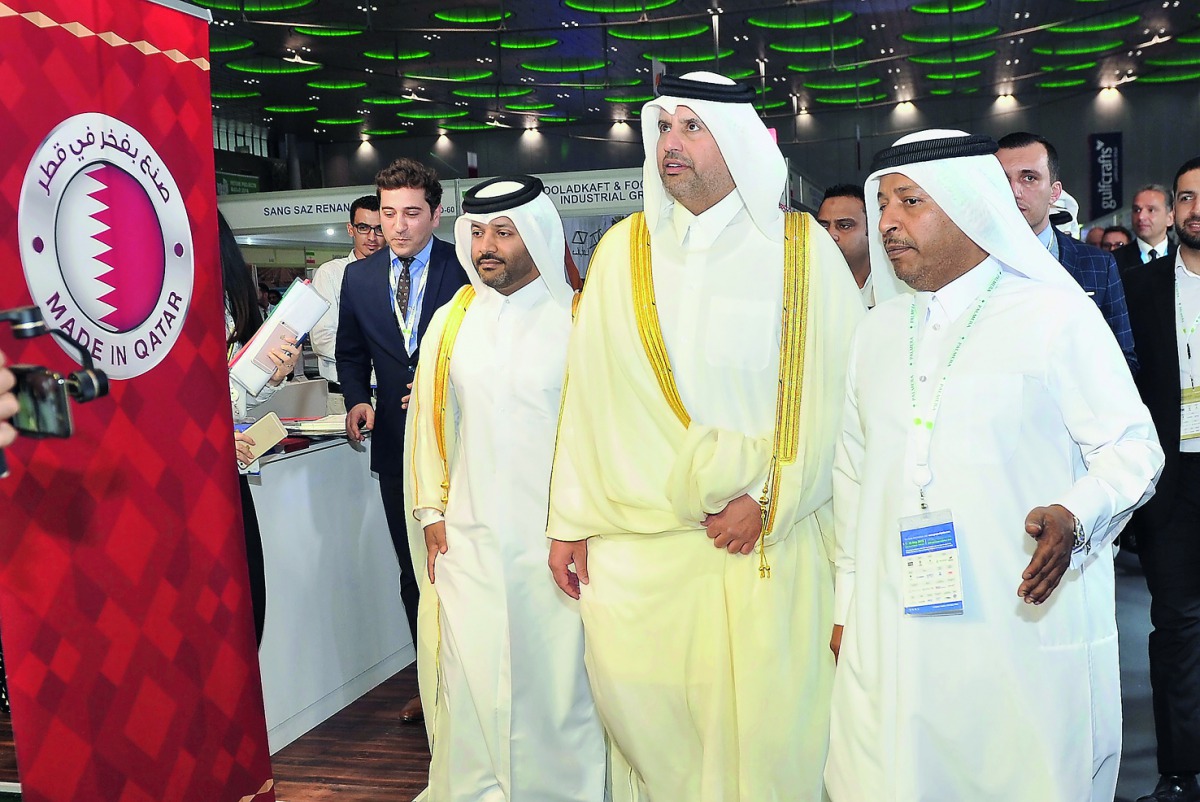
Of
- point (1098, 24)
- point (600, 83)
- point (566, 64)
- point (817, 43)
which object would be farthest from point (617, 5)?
point (1098, 24)

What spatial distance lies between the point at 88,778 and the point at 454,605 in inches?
41.2

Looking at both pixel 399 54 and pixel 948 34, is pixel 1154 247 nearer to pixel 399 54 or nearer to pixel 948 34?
pixel 948 34

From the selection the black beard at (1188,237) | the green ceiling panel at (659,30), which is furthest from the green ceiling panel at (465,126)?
the black beard at (1188,237)

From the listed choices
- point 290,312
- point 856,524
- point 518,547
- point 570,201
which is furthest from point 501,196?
→ point 570,201

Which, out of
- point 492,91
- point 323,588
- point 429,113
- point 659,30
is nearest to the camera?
point 323,588

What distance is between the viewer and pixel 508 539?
10.5ft

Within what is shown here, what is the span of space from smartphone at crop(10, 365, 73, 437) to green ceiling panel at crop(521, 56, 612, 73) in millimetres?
15346

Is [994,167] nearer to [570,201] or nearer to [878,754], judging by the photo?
[878,754]

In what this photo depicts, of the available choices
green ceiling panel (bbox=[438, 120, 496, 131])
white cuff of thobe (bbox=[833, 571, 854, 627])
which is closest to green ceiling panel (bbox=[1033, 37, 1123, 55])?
green ceiling panel (bbox=[438, 120, 496, 131])

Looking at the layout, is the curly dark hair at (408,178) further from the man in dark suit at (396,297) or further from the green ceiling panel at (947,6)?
the green ceiling panel at (947,6)

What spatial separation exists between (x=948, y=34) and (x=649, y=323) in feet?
47.6

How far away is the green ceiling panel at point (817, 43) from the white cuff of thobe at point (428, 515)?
13.3 m

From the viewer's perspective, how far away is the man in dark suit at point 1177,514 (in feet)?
10.8

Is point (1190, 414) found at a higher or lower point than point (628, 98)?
lower
